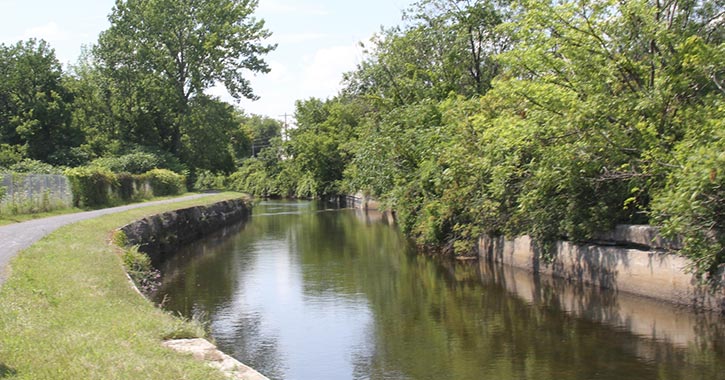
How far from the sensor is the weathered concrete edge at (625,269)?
14422mm

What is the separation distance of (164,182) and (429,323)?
36.3 meters

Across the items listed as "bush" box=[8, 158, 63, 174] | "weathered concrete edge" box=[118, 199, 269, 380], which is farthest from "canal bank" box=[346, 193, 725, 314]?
"bush" box=[8, 158, 63, 174]

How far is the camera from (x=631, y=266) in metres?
16.4

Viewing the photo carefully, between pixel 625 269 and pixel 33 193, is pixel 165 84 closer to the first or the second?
pixel 33 193

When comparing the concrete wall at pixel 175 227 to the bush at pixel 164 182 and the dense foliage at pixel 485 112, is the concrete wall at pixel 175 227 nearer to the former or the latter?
the bush at pixel 164 182

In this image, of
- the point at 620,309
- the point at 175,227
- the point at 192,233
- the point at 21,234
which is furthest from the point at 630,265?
the point at 192,233

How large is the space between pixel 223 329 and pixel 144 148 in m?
44.0

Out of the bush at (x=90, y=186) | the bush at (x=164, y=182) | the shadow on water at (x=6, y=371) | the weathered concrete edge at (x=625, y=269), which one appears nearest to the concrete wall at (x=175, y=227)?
the bush at (x=90, y=186)

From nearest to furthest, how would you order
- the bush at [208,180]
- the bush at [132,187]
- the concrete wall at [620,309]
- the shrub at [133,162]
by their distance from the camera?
the concrete wall at [620,309]
the bush at [132,187]
the shrub at [133,162]
the bush at [208,180]

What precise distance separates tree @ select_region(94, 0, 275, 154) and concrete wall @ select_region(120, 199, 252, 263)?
1589cm

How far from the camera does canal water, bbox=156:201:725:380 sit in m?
11.4

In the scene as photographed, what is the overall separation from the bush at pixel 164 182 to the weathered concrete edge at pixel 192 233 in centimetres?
467

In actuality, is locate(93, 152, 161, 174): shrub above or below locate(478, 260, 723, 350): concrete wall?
above

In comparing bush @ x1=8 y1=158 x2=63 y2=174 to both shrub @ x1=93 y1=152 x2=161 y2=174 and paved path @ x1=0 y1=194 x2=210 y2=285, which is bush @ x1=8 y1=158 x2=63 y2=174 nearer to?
shrub @ x1=93 y1=152 x2=161 y2=174
